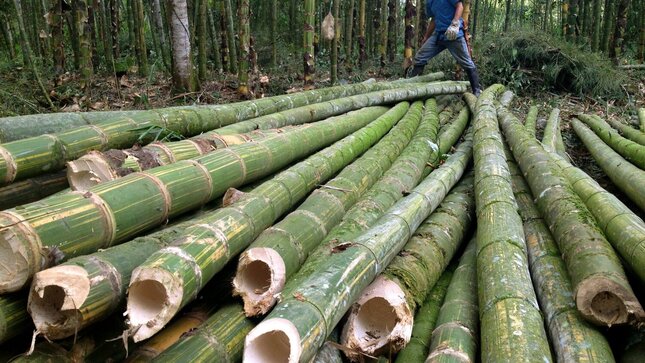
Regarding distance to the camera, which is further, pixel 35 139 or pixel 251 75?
pixel 251 75

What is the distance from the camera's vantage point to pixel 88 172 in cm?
221

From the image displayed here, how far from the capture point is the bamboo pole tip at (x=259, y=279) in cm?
171

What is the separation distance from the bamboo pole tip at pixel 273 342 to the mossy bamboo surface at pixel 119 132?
1.49 meters

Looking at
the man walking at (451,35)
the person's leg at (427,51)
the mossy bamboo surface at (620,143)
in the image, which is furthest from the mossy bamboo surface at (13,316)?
the person's leg at (427,51)

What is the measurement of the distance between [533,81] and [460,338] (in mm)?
6602

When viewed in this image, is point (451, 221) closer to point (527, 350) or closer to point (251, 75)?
point (527, 350)

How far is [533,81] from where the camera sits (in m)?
7.25

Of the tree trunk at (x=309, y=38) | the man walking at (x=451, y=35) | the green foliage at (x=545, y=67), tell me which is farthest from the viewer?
the green foliage at (x=545, y=67)

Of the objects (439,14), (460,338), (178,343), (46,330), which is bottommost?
(460,338)

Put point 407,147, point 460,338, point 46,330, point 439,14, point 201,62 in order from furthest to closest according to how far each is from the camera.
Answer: point 201,62, point 439,14, point 407,147, point 460,338, point 46,330

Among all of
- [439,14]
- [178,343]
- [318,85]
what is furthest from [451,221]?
[318,85]

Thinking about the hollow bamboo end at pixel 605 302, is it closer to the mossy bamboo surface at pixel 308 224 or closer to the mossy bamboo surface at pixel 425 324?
the mossy bamboo surface at pixel 425 324

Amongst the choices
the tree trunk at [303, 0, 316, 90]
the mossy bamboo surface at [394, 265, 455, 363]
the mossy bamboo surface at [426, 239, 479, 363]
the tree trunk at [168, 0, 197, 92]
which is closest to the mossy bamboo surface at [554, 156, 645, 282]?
the mossy bamboo surface at [426, 239, 479, 363]

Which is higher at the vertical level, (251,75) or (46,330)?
(251,75)
